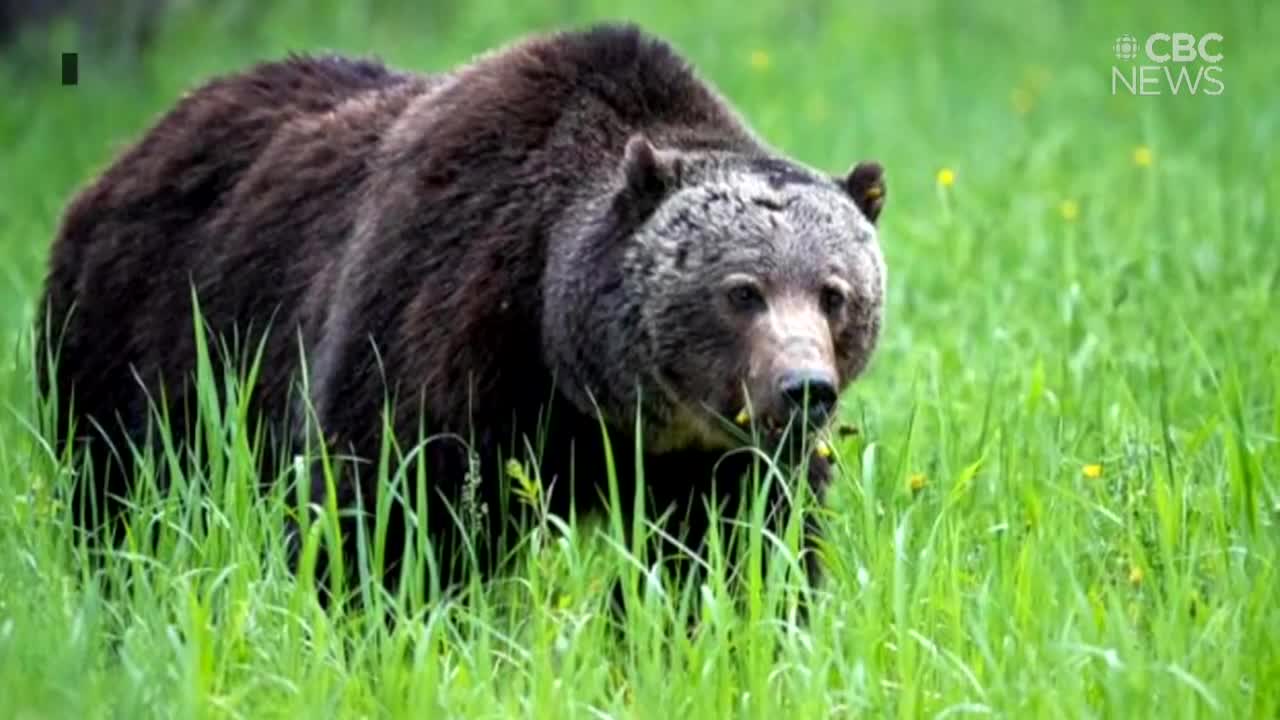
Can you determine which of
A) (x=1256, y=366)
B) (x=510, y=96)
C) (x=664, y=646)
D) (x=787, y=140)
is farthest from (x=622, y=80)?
(x=787, y=140)

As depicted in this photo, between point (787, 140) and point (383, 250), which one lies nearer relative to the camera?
point (383, 250)

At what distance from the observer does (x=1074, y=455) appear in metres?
6.54

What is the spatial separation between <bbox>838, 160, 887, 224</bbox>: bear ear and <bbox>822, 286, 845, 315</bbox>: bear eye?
15.6 inches

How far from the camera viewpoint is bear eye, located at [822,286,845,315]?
591 cm

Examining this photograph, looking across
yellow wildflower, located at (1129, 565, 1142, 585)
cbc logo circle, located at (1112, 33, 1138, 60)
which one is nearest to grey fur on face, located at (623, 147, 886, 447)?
yellow wildflower, located at (1129, 565, 1142, 585)

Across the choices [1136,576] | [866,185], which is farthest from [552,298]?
[1136,576]

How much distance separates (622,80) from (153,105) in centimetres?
920

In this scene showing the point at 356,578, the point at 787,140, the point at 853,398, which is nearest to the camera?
the point at 356,578

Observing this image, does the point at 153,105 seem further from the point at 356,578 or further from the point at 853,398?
the point at 356,578

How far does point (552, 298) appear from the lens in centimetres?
610

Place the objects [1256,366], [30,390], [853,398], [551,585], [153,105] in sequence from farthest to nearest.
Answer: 1. [153,105]
2. [853,398]
3. [1256,366]
4. [30,390]
5. [551,585]
